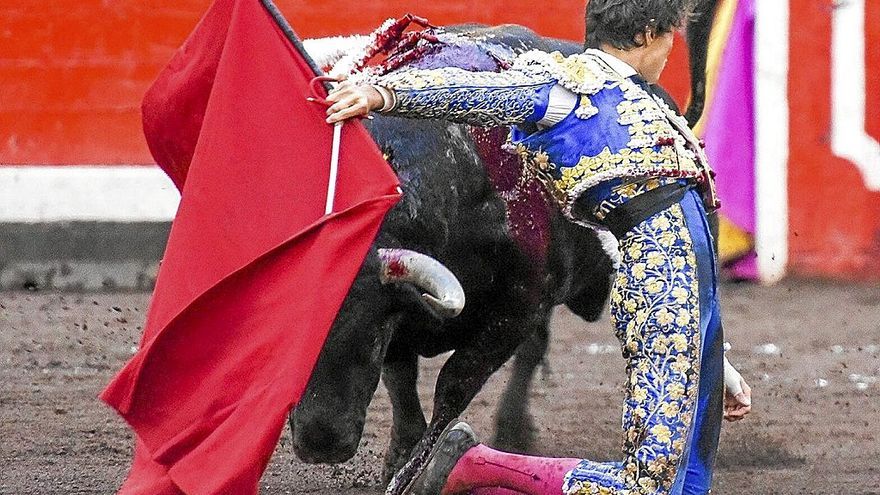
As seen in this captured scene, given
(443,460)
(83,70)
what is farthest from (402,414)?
(83,70)

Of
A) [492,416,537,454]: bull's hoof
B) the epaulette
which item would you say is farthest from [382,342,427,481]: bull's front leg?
the epaulette

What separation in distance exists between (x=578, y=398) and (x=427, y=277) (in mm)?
2189

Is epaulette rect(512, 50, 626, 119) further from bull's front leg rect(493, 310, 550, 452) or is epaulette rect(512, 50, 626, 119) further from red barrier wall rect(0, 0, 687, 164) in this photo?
red barrier wall rect(0, 0, 687, 164)

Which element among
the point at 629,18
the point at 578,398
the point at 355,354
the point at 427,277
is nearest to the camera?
the point at 629,18

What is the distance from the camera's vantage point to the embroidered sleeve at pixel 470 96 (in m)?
2.48

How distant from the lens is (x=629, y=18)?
2.60 metres

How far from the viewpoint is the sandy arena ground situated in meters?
4.02

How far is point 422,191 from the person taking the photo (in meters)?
Answer: 3.38

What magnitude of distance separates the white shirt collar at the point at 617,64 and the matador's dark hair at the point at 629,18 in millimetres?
22

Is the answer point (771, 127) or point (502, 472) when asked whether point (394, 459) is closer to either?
point (502, 472)

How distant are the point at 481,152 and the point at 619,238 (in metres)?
0.96

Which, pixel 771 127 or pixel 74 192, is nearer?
pixel 74 192

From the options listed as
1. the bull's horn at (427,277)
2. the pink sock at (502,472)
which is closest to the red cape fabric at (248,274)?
the bull's horn at (427,277)

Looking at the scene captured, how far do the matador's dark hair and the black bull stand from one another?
0.70 meters
